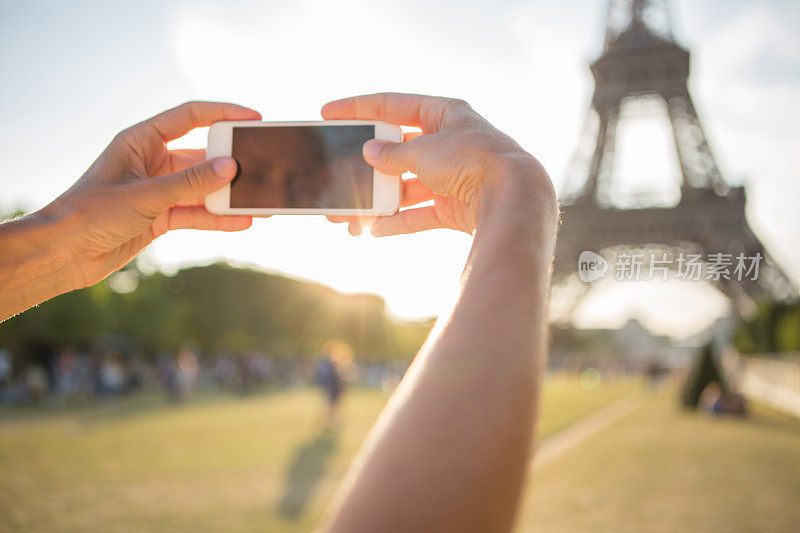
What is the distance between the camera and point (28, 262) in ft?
5.42

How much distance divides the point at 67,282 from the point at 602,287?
34.6 m

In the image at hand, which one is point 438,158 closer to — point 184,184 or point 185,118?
point 184,184

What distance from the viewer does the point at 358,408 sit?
1952 cm

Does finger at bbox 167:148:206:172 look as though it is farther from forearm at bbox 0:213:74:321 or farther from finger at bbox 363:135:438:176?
finger at bbox 363:135:438:176

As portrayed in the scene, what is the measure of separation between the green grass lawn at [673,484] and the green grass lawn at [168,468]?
2.75 metres

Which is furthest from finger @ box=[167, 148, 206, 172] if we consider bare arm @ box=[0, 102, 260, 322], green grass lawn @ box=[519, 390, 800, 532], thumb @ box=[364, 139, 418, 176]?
green grass lawn @ box=[519, 390, 800, 532]

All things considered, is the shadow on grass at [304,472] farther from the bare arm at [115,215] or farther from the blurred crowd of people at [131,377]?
the bare arm at [115,215]

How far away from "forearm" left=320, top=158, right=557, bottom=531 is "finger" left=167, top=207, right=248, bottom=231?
1421 mm

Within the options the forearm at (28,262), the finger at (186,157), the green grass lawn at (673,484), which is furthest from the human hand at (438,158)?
the green grass lawn at (673,484)

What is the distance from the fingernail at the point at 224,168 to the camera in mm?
1956

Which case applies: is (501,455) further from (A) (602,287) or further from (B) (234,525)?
(A) (602,287)

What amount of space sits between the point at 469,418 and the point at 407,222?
1.31 meters

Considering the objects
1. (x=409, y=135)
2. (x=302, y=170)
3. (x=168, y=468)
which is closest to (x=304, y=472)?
(x=168, y=468)

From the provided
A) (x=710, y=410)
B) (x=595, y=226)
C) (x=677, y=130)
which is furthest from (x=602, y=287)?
(x=710, y=410)
